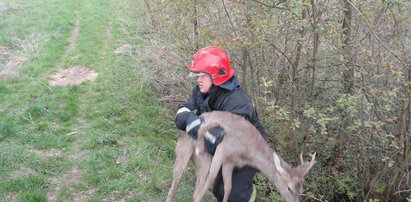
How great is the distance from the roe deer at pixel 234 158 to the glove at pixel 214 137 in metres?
0.03

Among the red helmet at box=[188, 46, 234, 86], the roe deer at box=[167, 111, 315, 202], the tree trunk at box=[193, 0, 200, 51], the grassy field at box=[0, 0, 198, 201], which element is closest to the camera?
the roe deer at box=[167, 111, 315, 202]

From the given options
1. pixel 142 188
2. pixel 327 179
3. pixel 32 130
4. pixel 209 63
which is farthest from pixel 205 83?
pixel 32 130

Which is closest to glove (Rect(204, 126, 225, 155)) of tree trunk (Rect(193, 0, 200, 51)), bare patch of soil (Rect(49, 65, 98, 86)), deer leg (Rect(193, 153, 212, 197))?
deer leg (Rect(193, 153, 212, 197))

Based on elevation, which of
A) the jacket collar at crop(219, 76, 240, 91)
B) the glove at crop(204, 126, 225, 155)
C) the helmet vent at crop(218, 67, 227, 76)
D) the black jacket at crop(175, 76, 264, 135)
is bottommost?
the glove at crop(204, 126, 225, 155)

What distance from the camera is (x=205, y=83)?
4629mm

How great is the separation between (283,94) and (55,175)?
11.8 ft

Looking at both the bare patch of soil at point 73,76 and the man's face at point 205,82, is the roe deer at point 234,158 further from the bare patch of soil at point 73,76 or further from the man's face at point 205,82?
the bare patch of soil at point 73,76

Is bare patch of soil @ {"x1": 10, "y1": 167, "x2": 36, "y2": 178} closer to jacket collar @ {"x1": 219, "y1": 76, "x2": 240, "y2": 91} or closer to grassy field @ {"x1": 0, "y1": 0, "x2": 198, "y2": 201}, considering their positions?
grassy field @ {"x1": 0, "y1": 0, "x2": 198, "y2": 201}

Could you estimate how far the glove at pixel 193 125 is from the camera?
443cm

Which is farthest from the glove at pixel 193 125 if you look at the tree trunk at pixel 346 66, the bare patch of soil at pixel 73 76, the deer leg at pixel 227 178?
the bare patch of soil at pixel 73 76

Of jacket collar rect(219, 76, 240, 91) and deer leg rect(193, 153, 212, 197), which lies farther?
jacket collar rect(219, 76, 240, 91)

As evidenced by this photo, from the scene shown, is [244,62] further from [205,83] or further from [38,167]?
[38,167]

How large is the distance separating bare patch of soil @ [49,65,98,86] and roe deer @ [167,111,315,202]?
7117mm

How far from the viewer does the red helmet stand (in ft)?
14.8
